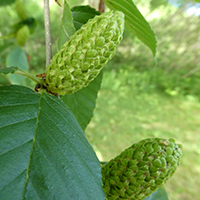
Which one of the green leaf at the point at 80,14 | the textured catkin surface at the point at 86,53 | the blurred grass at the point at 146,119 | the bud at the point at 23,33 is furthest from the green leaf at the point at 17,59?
the blurred grass at the point at 146,119

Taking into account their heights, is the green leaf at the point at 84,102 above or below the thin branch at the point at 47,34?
below

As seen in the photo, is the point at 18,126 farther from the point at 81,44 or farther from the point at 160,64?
the point at 160,64

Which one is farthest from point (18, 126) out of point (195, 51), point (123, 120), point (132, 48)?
point (195, 51)

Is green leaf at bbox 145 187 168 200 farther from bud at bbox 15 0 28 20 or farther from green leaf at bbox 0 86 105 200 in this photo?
bud at bbox 15 0 28 20

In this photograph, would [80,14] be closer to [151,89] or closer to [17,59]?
[17,59]

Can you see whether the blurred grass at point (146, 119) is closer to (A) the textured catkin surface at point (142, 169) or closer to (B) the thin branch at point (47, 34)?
(A) the textured catkin surface at point (142, 169)

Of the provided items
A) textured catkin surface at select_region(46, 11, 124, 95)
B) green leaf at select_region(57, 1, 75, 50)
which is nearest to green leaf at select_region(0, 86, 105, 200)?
textured catkin surface at select_region(46, 11, 124, 95)
